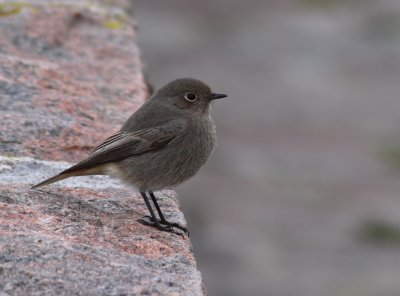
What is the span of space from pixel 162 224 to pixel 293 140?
557 centimetres

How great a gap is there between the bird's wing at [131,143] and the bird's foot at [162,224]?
0.33 meters

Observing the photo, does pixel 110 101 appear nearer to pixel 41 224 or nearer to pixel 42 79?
pixel 42 79

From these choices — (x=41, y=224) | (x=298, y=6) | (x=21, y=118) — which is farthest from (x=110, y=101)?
(x=298, y=6)

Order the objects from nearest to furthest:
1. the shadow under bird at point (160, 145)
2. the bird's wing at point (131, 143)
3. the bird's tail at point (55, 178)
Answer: the bird's tail at point (55, 178) < the bird's wing at point (131, 143) < the shadow under bird at point (160, 145)

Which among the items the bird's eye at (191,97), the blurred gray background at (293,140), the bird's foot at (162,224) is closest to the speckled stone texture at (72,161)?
the bird's foot at (162,224)

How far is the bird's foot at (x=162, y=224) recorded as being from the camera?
3565 mm

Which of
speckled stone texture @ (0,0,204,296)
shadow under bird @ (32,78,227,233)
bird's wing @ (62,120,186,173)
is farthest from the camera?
shadow under bird @ (32,78,227,233)

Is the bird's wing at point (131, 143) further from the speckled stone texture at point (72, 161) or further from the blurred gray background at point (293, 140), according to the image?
the blurred gray background at point (293, 140)

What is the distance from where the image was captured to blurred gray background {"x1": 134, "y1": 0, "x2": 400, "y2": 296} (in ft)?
23.1

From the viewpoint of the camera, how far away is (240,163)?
8469 millimetres

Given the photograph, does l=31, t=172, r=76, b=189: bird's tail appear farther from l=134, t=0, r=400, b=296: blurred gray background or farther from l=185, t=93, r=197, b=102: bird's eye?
l=134, t=0, r=400, b=296: blurred gray background

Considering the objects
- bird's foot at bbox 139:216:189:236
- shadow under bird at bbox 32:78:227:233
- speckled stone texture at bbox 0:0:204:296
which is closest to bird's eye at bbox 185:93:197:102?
shadow under bird at bbox 32:78:227:233

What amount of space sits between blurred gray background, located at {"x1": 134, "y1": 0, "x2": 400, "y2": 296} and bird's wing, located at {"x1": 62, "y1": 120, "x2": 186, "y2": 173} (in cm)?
237

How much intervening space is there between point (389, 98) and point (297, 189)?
2.12m
